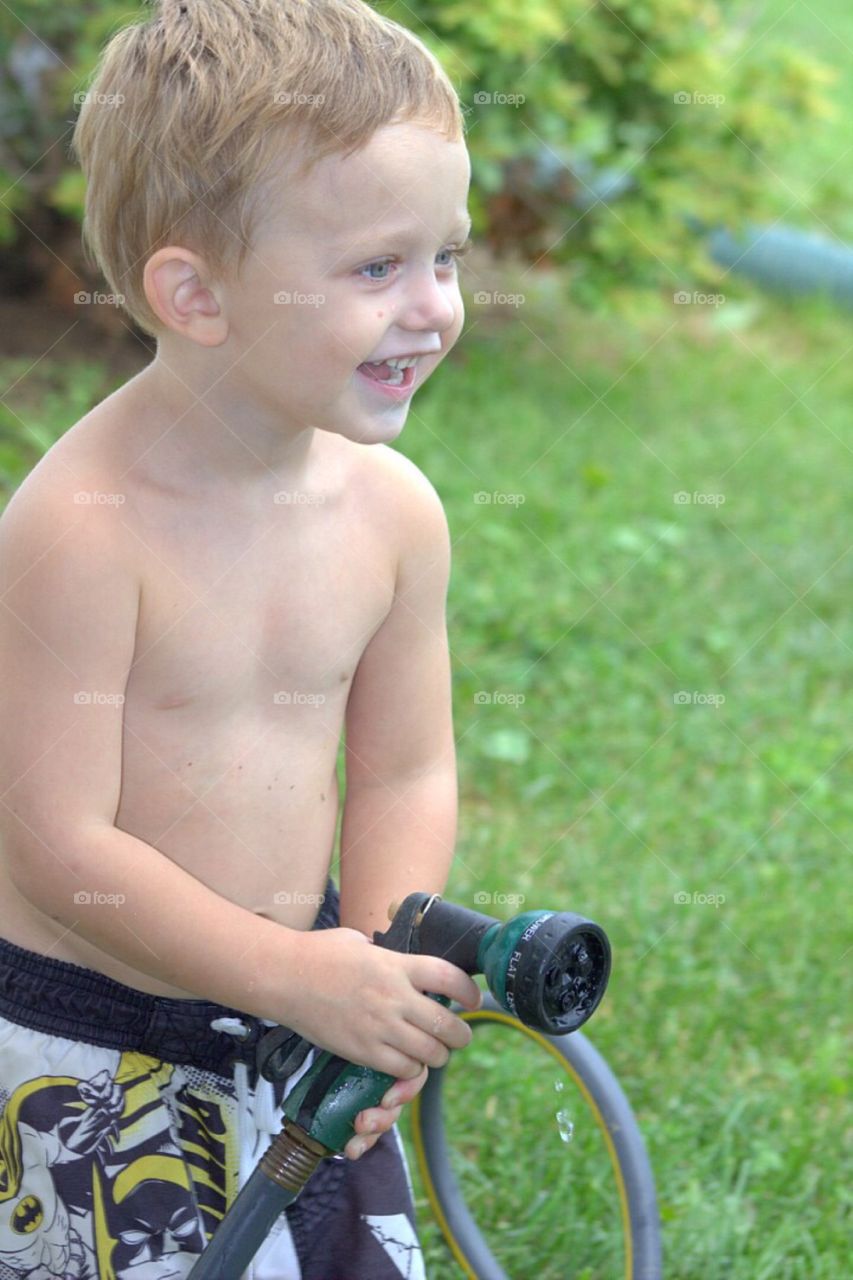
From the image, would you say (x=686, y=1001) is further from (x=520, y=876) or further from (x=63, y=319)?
(x=63, y=319)

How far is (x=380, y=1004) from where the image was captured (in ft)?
4.46

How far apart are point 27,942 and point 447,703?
1.69 ft

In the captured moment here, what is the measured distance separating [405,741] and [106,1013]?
0.43 metres

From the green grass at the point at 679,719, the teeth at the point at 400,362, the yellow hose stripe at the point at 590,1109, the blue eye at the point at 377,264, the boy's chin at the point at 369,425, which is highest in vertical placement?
the blue eye at the point at 377,264

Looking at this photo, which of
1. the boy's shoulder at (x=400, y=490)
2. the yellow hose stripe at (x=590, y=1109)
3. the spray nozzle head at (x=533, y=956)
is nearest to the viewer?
the spray nozzle head at (x=533, y=956)

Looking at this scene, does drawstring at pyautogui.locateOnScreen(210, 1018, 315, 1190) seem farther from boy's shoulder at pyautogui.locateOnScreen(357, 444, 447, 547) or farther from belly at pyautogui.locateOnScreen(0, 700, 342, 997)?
boy's shoulder at pyautogui.locateOnScreen(357, 444, 447, 547)

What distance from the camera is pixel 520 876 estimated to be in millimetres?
2762

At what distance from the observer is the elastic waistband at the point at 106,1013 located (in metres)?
1.55

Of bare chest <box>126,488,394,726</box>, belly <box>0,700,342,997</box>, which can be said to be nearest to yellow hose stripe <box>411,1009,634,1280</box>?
belly <box>0,700,342,997</box>

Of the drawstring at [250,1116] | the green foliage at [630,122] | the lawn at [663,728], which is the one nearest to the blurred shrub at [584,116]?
the green foliage at [630,122]

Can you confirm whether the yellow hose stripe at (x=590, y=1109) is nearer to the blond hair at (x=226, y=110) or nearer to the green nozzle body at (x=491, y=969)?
the green nozzle body at (x=491, y=969)

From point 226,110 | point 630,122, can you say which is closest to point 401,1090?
point 226,110

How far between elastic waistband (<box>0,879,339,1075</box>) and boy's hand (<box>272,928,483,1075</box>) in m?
0.20

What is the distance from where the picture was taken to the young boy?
54.0 inches
